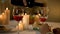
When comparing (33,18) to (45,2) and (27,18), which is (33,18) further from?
(45,2)

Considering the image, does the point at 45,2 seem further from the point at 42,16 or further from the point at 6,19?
the point at 6,19

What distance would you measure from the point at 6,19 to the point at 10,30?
0.48ft

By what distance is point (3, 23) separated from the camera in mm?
1163

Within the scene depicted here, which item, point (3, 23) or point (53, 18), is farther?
point (53, 18)

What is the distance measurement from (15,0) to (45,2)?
1.04ft

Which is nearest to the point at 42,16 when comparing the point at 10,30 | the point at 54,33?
the point at 54,33

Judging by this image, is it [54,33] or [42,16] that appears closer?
[54,33]

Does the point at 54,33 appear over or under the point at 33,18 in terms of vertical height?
under

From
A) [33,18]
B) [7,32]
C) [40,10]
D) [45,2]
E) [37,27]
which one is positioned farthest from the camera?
[45,2]

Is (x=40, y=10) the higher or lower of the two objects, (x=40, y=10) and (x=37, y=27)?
the higher

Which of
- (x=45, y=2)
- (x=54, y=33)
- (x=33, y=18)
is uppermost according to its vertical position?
(x=45, y=2)

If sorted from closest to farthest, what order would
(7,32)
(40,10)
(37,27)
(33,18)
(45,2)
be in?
1. (7,32)
2. (37,27)
3. (33,18)
4. (40,10)
5. (45,2)

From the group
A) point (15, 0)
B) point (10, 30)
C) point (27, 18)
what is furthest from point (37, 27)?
point (15, 0)

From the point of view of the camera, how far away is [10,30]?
42.0 inches
